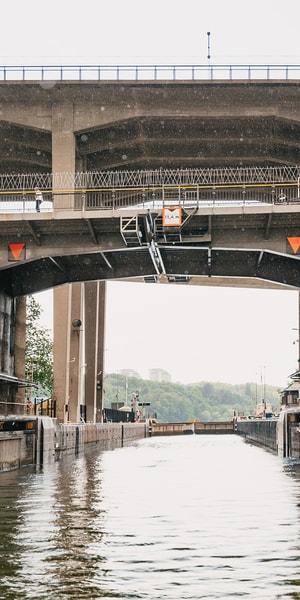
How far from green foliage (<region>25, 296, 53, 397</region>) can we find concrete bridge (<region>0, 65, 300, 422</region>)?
8623mm

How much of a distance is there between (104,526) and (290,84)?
137 feet

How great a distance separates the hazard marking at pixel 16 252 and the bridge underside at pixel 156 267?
2142mm

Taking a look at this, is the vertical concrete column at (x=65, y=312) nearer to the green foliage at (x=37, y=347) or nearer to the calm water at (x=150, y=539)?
the green foliage at (x=37, y=347)

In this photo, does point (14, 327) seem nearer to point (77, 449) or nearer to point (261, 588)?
point (77, 449)

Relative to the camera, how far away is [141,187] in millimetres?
59219

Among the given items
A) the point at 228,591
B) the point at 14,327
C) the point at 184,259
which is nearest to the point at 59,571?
the point at 228,591

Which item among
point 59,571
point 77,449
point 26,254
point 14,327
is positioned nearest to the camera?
point 59,571

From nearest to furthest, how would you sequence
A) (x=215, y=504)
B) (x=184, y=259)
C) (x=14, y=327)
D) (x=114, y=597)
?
(x=114, y=597)
(x=215, y=504)
(x=184, y=259)
(x=14, y=327)

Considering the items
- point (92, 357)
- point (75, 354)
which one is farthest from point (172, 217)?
point (92, 357)

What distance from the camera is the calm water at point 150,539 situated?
42.6ft

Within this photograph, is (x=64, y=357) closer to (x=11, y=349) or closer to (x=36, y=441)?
(x=11, y=349)

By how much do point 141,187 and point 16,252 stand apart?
55.6ft

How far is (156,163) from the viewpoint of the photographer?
67.6 metres

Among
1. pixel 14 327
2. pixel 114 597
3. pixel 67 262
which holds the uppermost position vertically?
pixel 67 262
